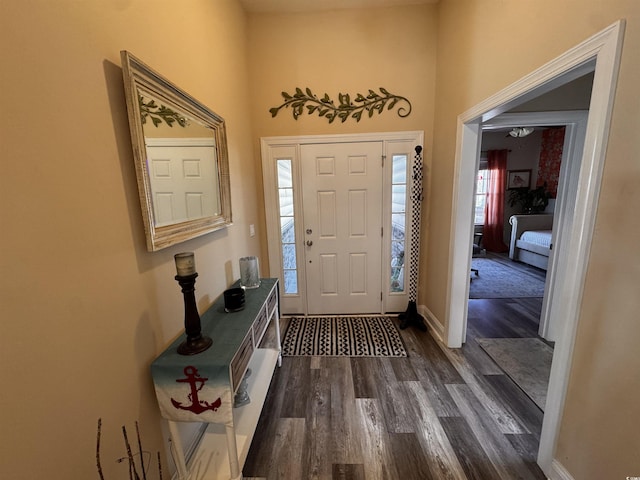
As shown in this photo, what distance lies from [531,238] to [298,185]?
15.7 ft

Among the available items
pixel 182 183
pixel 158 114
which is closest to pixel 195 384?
pixel 182 183

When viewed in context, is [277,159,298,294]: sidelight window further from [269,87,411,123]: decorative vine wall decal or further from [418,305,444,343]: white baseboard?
[418,305,444,343]: white baseboard

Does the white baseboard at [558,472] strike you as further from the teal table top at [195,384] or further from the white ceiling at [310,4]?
the white ceiling at [310,4]

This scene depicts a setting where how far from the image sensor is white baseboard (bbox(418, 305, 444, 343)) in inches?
103

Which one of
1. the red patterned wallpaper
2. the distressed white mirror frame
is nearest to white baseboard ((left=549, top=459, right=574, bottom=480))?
the distressed white mirror frame

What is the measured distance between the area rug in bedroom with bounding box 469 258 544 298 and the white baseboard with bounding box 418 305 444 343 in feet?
3.50

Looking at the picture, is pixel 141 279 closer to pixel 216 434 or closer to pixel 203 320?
pixel 203 320

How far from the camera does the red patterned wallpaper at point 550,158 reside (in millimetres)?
5663

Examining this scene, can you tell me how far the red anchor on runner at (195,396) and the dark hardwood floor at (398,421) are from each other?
2.05 ft

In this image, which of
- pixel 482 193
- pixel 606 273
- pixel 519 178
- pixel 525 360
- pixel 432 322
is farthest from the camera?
pixel 482 193

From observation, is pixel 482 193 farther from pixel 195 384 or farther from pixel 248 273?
pixel 195 384

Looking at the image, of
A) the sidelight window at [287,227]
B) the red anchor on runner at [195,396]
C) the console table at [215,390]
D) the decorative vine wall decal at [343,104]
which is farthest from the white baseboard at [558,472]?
the decorative vine wall decal at [343,104]

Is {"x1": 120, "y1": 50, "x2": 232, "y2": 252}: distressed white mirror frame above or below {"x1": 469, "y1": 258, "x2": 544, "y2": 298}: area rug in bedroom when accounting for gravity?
above

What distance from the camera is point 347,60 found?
2656 mm
